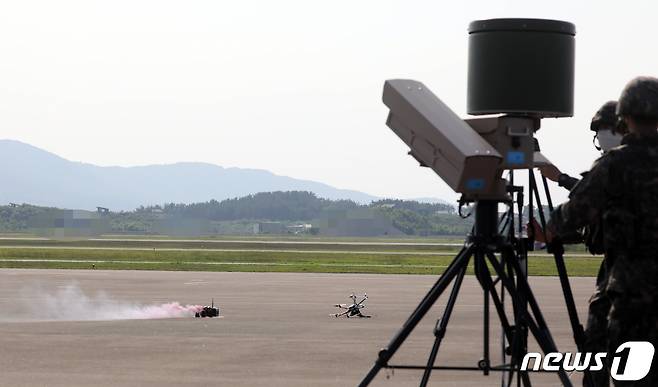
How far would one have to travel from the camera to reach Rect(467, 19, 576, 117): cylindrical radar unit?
6844 millimetres

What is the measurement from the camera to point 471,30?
23.1ft

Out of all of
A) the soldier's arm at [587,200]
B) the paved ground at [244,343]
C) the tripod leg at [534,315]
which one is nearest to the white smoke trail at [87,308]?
the paved ground at [244,343]

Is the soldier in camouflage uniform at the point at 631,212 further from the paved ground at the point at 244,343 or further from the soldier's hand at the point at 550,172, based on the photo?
the paved ground at the point at 244,343

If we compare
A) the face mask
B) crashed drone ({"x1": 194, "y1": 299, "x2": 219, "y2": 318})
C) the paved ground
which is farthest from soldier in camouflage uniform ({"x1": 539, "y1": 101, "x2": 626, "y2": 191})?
crashed drone ({"x1": 194, "y1": 299, "x2": 219, "y2": 318})

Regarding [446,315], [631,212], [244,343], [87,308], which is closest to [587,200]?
[631,212]

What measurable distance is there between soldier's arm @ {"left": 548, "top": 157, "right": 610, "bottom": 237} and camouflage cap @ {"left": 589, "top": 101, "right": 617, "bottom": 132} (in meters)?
1.40

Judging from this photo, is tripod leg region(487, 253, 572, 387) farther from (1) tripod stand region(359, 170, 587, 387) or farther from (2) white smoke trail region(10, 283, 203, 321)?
(2) white smoke trail region(10, 283, 203, 321)

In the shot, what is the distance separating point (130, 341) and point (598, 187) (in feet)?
38.7

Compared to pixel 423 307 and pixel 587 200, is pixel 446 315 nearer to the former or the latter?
pixel 423 307

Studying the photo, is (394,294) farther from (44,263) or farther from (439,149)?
(44,263)

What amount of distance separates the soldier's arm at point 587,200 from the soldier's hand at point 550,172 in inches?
53.8

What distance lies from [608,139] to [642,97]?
1.45 metres

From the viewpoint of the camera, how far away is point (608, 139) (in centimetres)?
746

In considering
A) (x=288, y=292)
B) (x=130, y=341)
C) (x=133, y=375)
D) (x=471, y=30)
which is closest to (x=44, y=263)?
(x=288, y=292)
